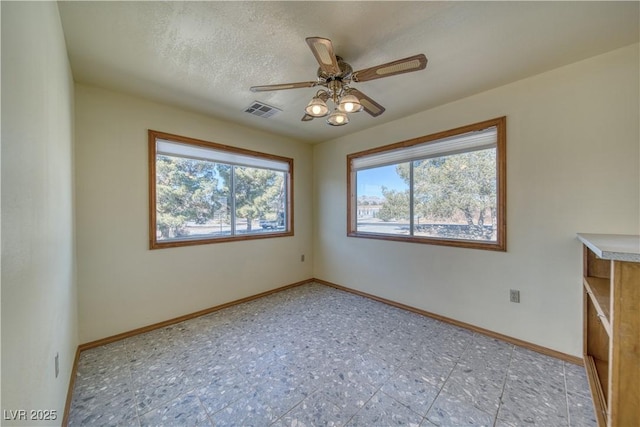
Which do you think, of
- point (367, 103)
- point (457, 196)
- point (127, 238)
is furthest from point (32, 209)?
point (457, 196)

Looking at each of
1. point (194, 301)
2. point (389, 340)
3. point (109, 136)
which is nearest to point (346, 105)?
point (389, 340)

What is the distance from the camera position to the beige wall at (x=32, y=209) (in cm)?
80

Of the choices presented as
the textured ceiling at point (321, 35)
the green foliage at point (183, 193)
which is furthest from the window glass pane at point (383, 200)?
the green foliage at point (183, 193)

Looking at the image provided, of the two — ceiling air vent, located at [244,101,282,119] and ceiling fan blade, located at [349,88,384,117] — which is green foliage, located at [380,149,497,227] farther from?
ceiling air vent, located at [244,101,282,119]

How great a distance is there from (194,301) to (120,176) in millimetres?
1654

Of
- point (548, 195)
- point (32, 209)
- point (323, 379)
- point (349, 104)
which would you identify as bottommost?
point (323, 379)

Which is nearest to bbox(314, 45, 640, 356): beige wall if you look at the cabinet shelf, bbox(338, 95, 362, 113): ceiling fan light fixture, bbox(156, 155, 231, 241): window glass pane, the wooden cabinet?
the cabinet shelf

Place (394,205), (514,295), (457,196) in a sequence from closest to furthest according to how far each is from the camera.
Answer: (514,295)
(457,196)
(394,205)

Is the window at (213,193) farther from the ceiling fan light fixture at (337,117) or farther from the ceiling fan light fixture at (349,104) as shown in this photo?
the ceiling fan light fixture at (349,104)

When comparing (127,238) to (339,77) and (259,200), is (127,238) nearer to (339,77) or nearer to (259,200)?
(259,200)

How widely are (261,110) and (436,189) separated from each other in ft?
7.71

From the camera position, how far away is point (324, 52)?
4.78ft

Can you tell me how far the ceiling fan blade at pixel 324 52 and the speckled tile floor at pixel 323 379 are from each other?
2.26m

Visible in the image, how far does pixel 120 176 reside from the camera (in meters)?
2.55
